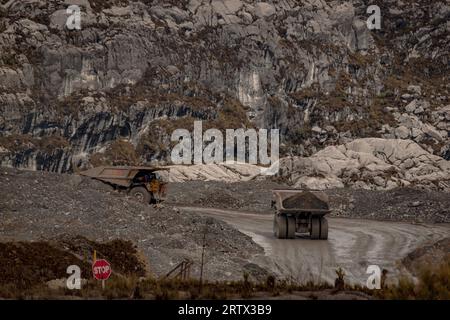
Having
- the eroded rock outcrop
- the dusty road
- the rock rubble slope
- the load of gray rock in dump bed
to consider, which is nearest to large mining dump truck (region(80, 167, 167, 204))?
the rock rubble slope

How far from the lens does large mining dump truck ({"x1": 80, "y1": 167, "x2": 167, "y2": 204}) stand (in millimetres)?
29375

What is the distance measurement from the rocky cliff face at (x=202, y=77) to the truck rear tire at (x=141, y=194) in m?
75.6

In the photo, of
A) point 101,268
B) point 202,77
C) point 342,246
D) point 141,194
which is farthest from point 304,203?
point 202,77

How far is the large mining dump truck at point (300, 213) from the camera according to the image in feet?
80.9

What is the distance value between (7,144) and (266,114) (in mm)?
53592

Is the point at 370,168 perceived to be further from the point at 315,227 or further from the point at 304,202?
the point at 304,202

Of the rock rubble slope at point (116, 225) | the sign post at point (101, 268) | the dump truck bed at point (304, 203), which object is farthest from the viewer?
the dump truck bed at point (304, 203)

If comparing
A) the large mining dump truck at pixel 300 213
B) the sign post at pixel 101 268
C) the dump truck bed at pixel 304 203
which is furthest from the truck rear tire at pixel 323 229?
the sign post at pixel 101 268

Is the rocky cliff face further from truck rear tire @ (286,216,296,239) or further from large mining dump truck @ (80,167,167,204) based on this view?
truck rear tire @ (286,216,296,239)

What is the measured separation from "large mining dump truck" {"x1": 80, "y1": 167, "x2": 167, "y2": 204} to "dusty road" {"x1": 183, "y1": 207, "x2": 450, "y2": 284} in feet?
15.5

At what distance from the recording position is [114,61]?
120 m

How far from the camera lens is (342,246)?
24766 millimetres

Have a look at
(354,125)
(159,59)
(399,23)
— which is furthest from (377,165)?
(399,23)

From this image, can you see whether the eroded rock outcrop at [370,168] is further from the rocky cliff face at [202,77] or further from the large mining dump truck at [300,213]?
the rocky cliff face at [202,77]
